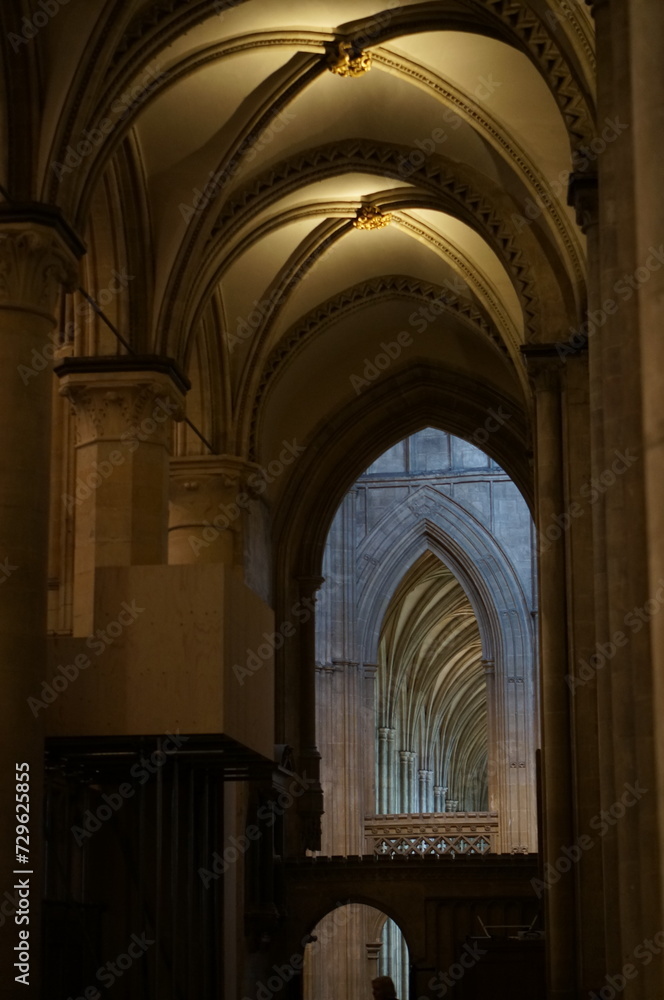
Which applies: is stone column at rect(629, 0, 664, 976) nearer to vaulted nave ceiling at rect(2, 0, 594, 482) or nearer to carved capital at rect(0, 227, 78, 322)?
vaulted nave ceiling at rect(2, 0, 594, 482)

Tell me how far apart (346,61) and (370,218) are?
418 centimetres

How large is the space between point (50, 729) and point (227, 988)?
7.68 m

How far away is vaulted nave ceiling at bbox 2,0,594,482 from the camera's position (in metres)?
14.5

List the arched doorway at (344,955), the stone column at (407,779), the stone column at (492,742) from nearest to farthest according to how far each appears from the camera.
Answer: the arched doorway at (344,955), the stone column at (492,742), the stone column at (407,779)

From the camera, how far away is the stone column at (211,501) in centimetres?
2150

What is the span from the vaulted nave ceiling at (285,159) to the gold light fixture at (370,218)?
97mm

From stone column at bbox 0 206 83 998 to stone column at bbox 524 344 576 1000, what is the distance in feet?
16.3

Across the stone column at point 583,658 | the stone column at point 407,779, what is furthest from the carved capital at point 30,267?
the stone column at point 407,779

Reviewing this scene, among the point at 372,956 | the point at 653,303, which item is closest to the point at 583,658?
the point at 653,303

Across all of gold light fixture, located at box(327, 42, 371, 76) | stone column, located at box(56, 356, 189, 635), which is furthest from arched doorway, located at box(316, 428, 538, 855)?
gold light fixture, located at box(327, 42, 371, 76)

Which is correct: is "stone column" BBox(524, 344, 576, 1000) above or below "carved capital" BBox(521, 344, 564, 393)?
below

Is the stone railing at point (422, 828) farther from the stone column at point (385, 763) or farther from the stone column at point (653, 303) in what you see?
the stone column at point (653, 303)

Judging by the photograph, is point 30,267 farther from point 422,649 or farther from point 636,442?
point 422,649

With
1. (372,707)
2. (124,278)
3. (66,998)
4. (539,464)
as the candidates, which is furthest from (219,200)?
(372,707)
